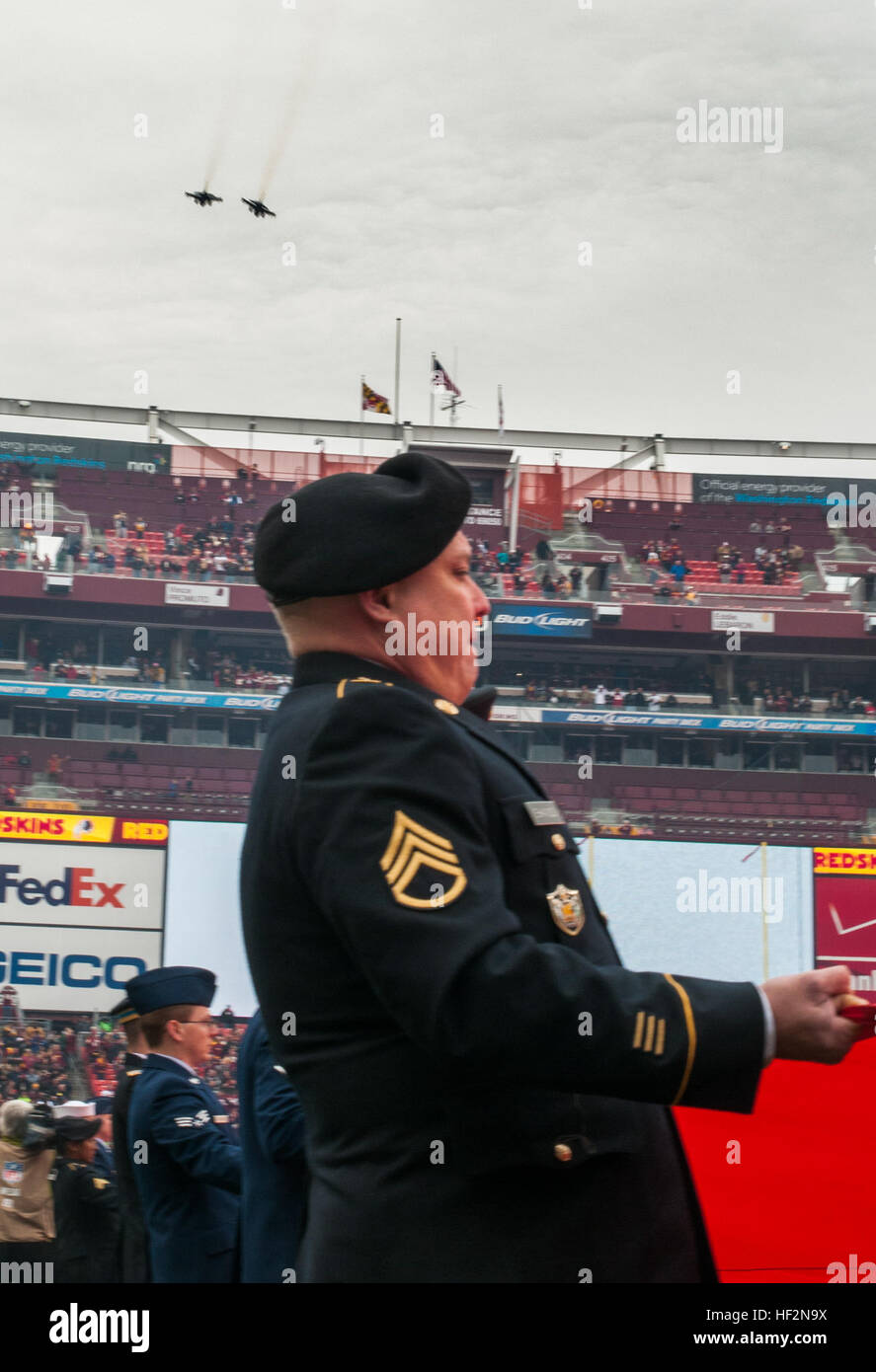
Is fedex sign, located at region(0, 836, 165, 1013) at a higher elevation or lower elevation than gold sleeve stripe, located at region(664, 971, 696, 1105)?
lower

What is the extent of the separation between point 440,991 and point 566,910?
0.28 metres

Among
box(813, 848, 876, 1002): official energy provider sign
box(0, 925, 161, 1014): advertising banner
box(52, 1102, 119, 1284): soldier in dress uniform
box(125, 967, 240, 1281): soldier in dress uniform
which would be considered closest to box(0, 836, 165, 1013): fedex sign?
box(0, 925, 161, 1014): advertising banner

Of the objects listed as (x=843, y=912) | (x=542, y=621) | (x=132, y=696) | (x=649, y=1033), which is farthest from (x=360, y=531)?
(x=542, y=621)

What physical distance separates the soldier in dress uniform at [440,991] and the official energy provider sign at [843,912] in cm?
1987

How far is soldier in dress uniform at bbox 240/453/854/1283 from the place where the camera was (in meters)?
1.28

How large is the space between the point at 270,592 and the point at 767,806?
24146 millimetres

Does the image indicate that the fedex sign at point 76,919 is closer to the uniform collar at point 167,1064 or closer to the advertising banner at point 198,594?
the advertising banner at point 198,594

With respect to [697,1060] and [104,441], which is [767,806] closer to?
[104,441]

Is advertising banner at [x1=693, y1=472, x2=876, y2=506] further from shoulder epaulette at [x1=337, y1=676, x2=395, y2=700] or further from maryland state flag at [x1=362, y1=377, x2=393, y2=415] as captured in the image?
shoulder epaulette at [x1=337, y1=676, x2=395, y2=700]

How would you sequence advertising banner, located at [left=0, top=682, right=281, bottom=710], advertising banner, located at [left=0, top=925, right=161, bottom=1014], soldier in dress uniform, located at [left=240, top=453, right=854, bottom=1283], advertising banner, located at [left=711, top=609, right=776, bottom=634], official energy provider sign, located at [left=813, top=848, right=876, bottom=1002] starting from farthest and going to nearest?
advertising banner, located at [left=711, top=609, right=776, bottom=634], advertising banner, located at [left=0, top=682, right=281, bottom=710], official energy provider sign, located at [left=813, top=848, right=876, bottom=1002], advertising banner, located at [left=0, top=925, right=161, bottom=1014], soldier in dress uniform, located at [left=240, top=453, right=854, bottom=1283]

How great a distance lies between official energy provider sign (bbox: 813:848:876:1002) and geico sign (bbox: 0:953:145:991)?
33.3 feet

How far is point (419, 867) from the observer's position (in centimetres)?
130
